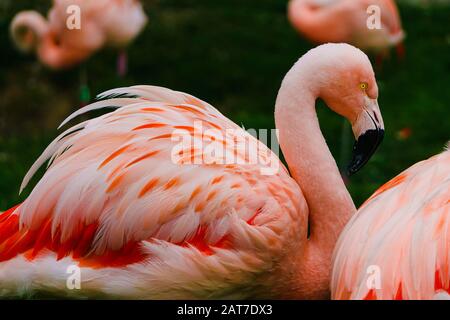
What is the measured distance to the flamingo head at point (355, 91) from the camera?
3.75 metres

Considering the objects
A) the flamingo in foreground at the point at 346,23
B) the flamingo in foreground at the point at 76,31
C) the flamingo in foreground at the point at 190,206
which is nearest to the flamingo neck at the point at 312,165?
the flamingo in foreground at the point at 190,206

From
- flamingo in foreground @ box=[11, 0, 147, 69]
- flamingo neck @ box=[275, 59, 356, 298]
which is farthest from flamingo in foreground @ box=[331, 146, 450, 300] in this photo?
flamingo in foreground @ box=[11, 0, 147, 69]

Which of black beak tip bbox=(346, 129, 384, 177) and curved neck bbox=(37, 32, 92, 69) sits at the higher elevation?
curved neck bbox=(37, 32, 92, 69)

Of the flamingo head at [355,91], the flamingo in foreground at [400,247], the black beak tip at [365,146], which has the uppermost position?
the flamingo head at [355,91]

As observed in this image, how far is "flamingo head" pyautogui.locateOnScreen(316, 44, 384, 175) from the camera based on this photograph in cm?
375

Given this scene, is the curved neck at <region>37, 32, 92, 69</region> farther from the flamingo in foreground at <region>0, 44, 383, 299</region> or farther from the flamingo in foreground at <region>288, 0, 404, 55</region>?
the flamingo in foreground at <region>0, 44, 383, 299</region>

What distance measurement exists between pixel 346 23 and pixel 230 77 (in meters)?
1.71

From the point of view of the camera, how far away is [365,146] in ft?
12.5

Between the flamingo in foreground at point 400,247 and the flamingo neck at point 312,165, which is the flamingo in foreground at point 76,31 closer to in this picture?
the flamingo neck at point 312,165

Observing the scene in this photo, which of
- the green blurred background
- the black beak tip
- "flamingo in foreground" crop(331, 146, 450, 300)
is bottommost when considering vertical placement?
"flamingo in foreground" crop(331, 146, 450, 300)

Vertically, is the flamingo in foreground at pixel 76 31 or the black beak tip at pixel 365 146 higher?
the flamingo in foreground at pixel 76 31

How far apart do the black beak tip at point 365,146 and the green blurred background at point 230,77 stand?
7.67 feet

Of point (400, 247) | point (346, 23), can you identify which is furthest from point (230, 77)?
point (400, 247)
